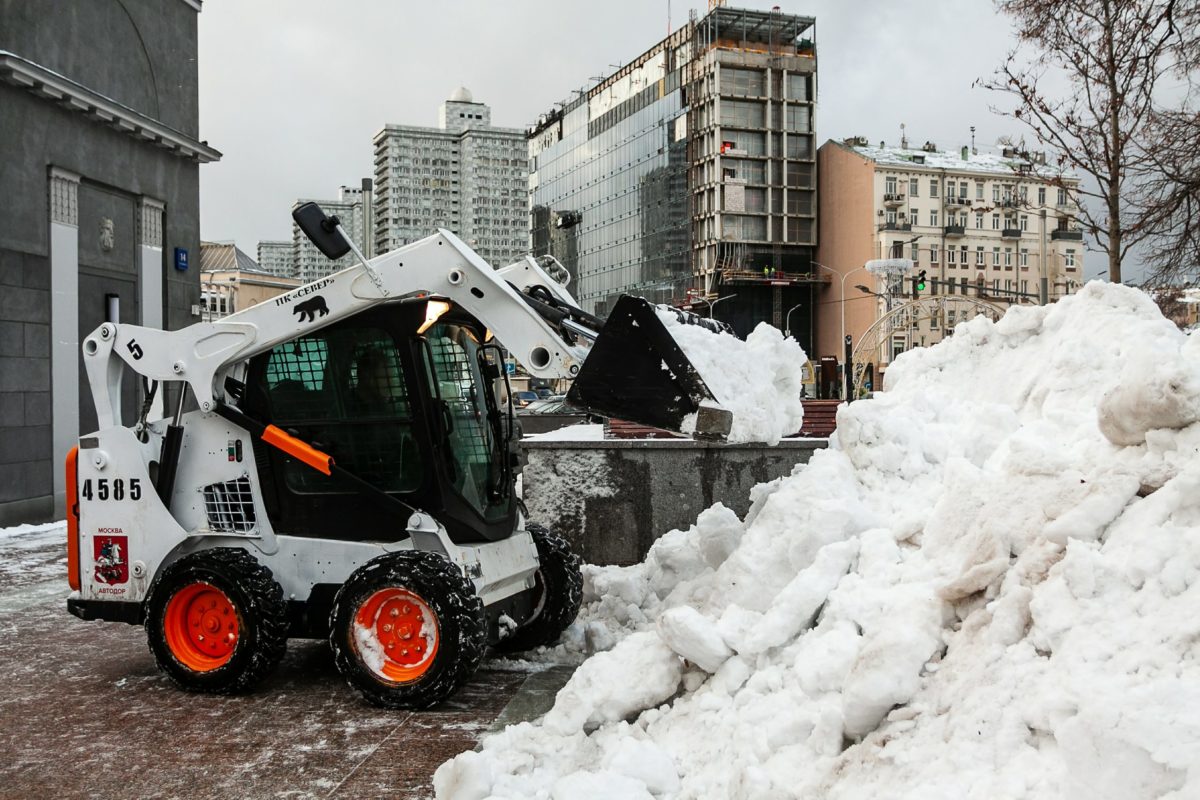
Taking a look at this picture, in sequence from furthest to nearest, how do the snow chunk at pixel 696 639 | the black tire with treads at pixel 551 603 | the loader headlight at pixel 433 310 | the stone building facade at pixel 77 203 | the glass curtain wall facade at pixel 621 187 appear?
1. the glass curtain wall facade at pixel 621 187
2. the stone building facade at pixel 77 203
3. the black tire with treads at pixel 551 603
4. the loader headlight at pixel 433 310
5. the snow chunk at pixel 696 639

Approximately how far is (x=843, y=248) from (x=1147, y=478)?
3126 inches

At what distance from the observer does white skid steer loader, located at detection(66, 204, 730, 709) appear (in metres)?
5.93

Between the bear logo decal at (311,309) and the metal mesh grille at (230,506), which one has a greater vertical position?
the bear logo decal at (311,309)

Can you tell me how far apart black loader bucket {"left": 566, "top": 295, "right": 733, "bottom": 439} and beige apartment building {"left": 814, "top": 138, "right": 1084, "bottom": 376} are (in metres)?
70.8

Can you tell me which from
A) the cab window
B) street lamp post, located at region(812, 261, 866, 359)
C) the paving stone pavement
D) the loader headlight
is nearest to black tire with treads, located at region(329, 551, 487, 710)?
the paving stone pavement

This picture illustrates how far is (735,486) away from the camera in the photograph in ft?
31.1

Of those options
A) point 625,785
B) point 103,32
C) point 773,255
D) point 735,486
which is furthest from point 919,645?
point 773,255

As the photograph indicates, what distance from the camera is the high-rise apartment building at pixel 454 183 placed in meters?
38.3

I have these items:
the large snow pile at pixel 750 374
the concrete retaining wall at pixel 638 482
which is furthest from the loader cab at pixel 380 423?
the concrete retaining wall at pixel 638 482

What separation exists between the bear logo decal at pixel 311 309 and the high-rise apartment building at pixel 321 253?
0.88 ft

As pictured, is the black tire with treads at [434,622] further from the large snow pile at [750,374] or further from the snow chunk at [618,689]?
the large snow pile at [750,374]

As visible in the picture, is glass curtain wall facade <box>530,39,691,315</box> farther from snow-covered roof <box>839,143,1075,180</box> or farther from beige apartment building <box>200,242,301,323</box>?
beige apartment building <box>200,242,301,323</box>

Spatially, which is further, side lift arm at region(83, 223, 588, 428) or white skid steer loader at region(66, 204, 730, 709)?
side lift arm at region(83, 223, 588, 428)

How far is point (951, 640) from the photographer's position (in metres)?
4.16
